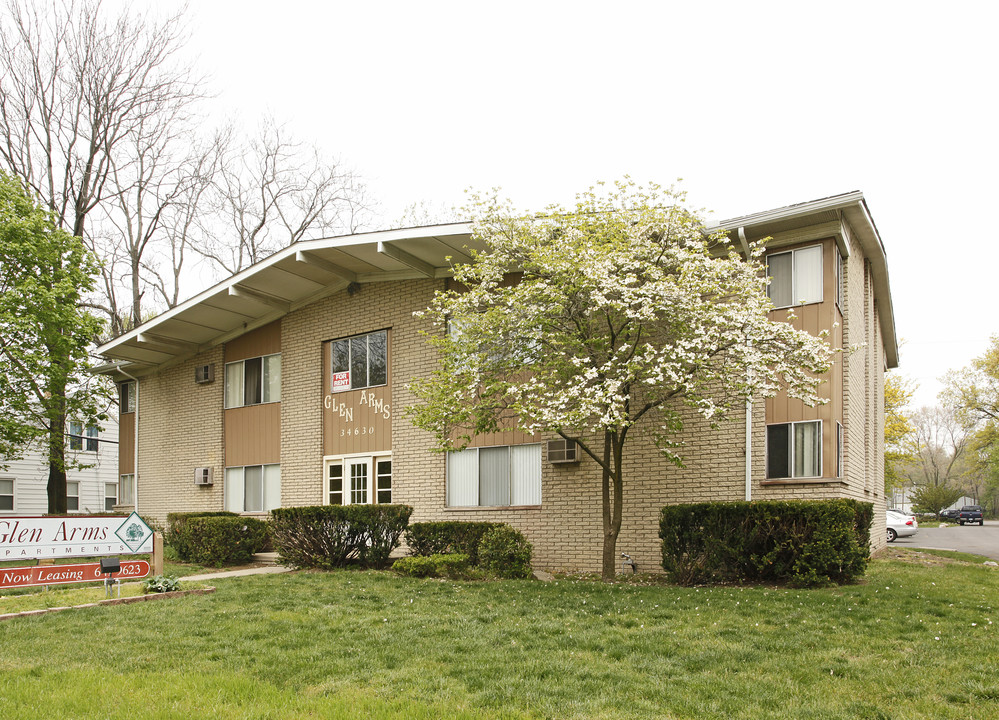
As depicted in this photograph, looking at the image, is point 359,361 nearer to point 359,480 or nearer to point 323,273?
point 323,273

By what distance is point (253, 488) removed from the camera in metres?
19.4

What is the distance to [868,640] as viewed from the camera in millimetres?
7137

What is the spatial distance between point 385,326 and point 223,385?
18.9ft

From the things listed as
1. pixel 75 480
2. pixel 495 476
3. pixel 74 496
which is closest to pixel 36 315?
pixel 495 476

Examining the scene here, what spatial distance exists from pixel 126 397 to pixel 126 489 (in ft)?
8.72

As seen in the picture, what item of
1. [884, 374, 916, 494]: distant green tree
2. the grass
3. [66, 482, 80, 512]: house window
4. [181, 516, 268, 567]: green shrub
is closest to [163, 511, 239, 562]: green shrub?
[181, 516, 268, 567]: green shrub

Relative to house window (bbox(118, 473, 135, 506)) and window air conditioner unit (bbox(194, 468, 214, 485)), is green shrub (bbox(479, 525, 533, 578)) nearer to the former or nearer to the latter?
window air conditioner unit (bbox(194, 468, 214, 485))

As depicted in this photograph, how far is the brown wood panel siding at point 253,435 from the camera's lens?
62.3 feet

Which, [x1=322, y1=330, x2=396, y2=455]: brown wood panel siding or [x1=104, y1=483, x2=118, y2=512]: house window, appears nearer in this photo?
[x1=322, y1=330, x2=396, y2=455]: brown wood panel siding

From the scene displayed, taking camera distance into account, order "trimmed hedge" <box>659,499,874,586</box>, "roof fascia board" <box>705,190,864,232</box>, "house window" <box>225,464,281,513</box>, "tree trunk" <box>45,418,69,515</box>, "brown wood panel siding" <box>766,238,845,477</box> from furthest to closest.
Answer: "tree trunk" <box>45,418,69,515</box>
"house window" <box>225,464,281,513</box>
"brown wood panel siding" <box>766,238,845,477</box>
"roof fascia board" <box>705,190,864,232</box>
"trimmed hedge" <box>659,499,874,586</box>

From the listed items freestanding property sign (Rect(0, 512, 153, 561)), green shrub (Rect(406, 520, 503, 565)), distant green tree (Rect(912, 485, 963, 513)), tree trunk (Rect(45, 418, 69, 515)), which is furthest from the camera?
distant green tree (Rect(912, 485, 963, 513))

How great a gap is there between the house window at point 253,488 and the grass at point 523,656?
8480 mm

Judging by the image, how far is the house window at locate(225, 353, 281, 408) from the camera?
19266 millimetres

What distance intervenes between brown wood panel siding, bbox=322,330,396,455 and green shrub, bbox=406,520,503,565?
3297 mm
